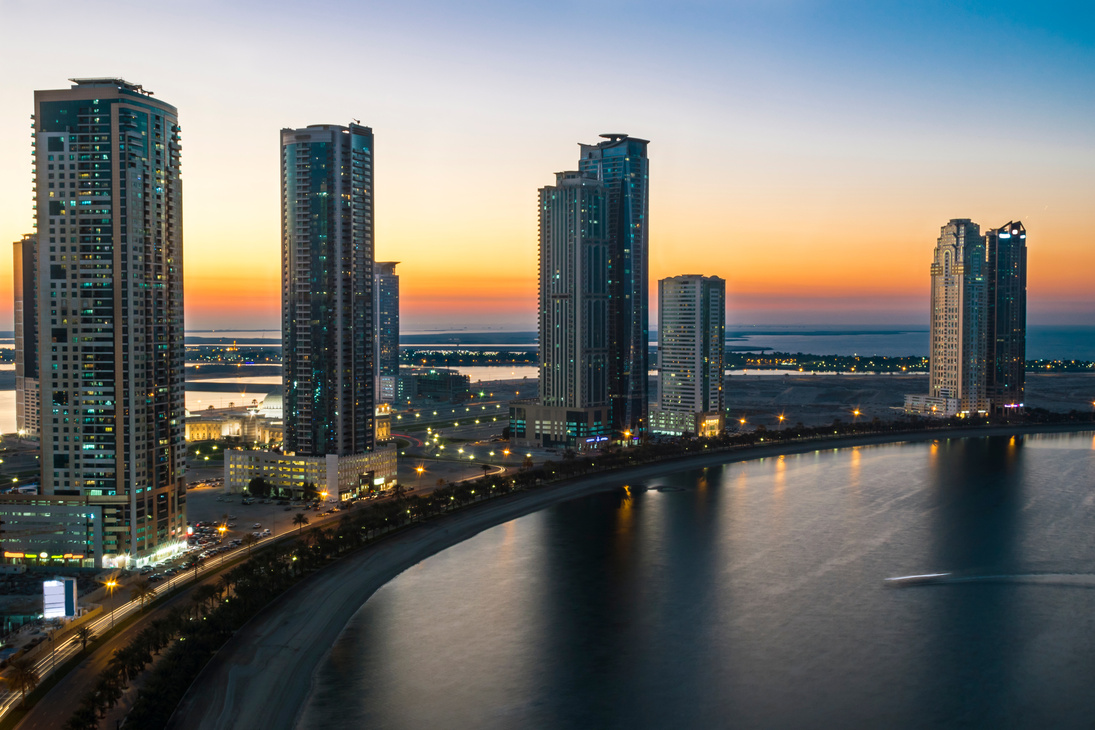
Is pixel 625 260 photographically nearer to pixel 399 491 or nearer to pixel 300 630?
pixel 399 491

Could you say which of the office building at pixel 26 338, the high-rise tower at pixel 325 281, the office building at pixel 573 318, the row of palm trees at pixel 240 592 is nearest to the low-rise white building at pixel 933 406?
the office building at pixel 573 318

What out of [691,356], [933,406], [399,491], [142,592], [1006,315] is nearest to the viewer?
[142,592]

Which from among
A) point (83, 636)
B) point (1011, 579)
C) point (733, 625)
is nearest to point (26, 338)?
point (83, 636)

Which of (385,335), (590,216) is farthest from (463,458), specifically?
(385,335)

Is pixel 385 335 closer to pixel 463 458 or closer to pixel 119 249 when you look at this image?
pixel 463 458

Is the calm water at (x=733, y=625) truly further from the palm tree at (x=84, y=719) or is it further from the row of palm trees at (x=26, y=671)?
the row of palm trees at (x=26, y=671)

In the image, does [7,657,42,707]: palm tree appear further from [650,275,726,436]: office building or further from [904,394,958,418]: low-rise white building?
[904,394,958,418]: low-rise white building

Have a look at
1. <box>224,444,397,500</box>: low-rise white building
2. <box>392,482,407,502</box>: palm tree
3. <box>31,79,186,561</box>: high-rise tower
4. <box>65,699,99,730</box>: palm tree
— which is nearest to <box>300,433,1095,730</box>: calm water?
<box>65,699,99,730</box>: palm tree
